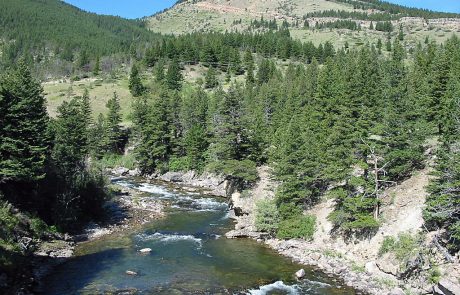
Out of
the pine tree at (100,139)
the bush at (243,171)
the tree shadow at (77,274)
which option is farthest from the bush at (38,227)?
the pine tree at (100,139)

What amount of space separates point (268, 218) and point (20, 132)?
27740mm

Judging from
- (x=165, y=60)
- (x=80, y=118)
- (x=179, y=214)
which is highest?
(x=165, y=60)

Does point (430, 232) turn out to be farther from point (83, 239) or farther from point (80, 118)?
point (80, 118)

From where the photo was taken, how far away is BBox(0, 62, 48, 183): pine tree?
42.9m

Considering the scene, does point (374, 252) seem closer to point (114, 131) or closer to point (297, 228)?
point (297, 228)

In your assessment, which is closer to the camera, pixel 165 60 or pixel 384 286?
pixel 384 286

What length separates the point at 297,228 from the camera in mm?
47844

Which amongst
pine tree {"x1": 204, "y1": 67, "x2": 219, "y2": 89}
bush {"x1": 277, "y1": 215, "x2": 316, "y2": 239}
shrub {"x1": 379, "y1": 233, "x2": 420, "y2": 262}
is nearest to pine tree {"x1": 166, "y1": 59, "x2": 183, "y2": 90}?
pine tree {"x1": 204, "y1": 67, "x2": 219, "y2": 89}

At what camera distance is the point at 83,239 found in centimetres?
4694

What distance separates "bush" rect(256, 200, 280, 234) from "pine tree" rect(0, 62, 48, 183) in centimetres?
2366

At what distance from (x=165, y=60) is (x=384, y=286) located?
13849cm

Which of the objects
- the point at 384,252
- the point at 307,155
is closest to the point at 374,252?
the point at 384,252

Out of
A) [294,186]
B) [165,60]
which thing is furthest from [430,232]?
[165,60]

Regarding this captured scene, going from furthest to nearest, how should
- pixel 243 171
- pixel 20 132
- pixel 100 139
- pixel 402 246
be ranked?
pixel 100 139, pixel 243 171, pixel 20 132, pixel 402 246
